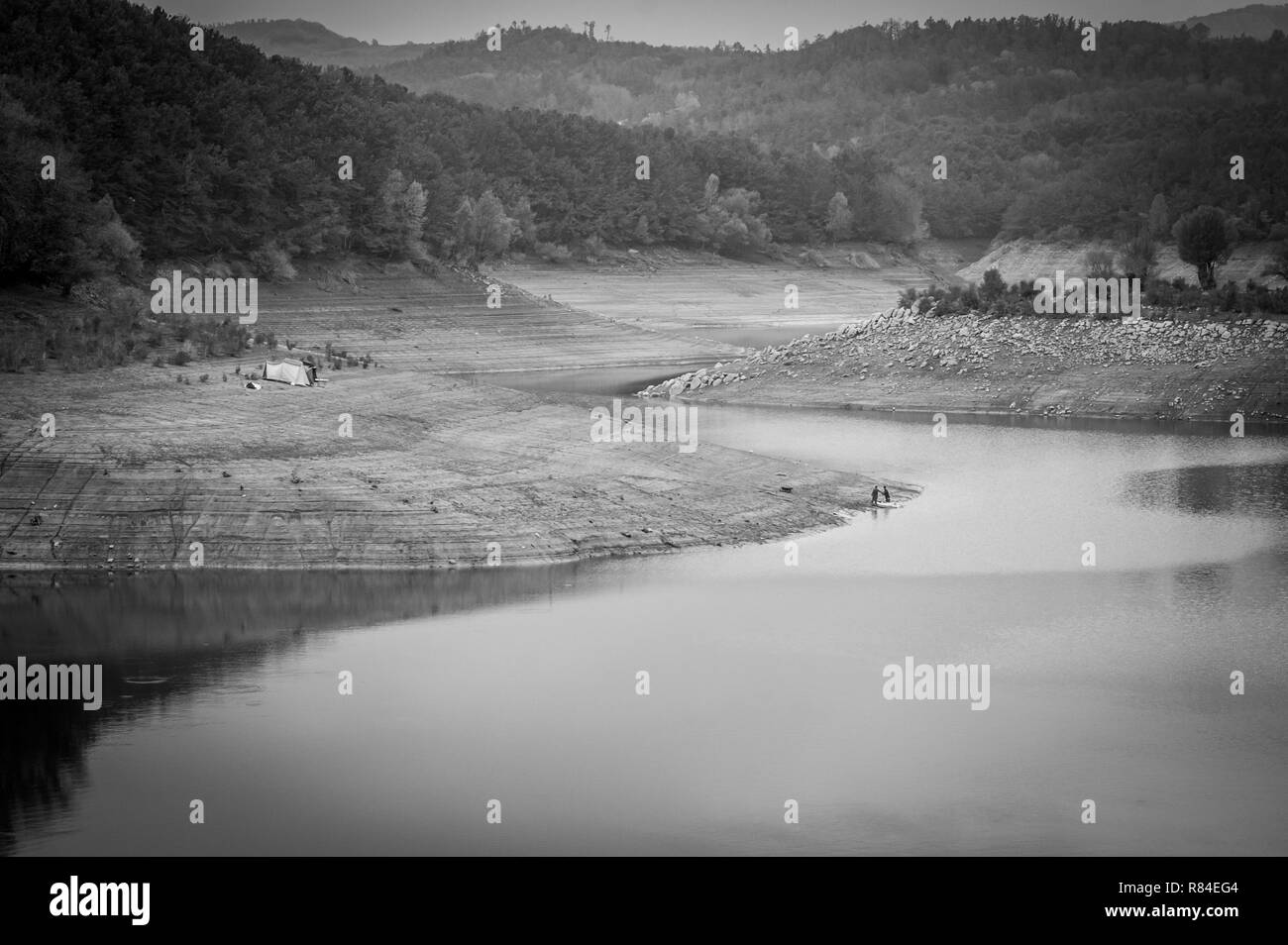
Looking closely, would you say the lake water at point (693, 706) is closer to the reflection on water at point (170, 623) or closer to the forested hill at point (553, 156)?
the reflection on water at point (170, 623)

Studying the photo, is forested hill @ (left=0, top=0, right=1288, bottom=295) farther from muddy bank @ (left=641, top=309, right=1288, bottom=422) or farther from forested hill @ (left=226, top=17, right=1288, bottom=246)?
muddy bank @ (left=641, top=309, right=1288, bottom=422)

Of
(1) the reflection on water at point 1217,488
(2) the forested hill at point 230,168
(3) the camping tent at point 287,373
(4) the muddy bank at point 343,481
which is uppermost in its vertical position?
(2) the forested hill at point 230,168

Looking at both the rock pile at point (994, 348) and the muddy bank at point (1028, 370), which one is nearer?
the muddy bank at point (1028, 370)

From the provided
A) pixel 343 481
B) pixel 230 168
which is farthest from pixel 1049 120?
pixel 343 481

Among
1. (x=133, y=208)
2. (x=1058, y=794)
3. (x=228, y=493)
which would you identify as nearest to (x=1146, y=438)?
(x=228, y=493)

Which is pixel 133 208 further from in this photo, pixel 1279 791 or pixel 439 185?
pixel 1279 791

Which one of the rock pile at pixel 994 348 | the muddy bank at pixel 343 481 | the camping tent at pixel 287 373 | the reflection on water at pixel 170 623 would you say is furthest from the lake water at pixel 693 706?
the rock pile at pixel 994 348

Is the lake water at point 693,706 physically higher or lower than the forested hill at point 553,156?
lower
